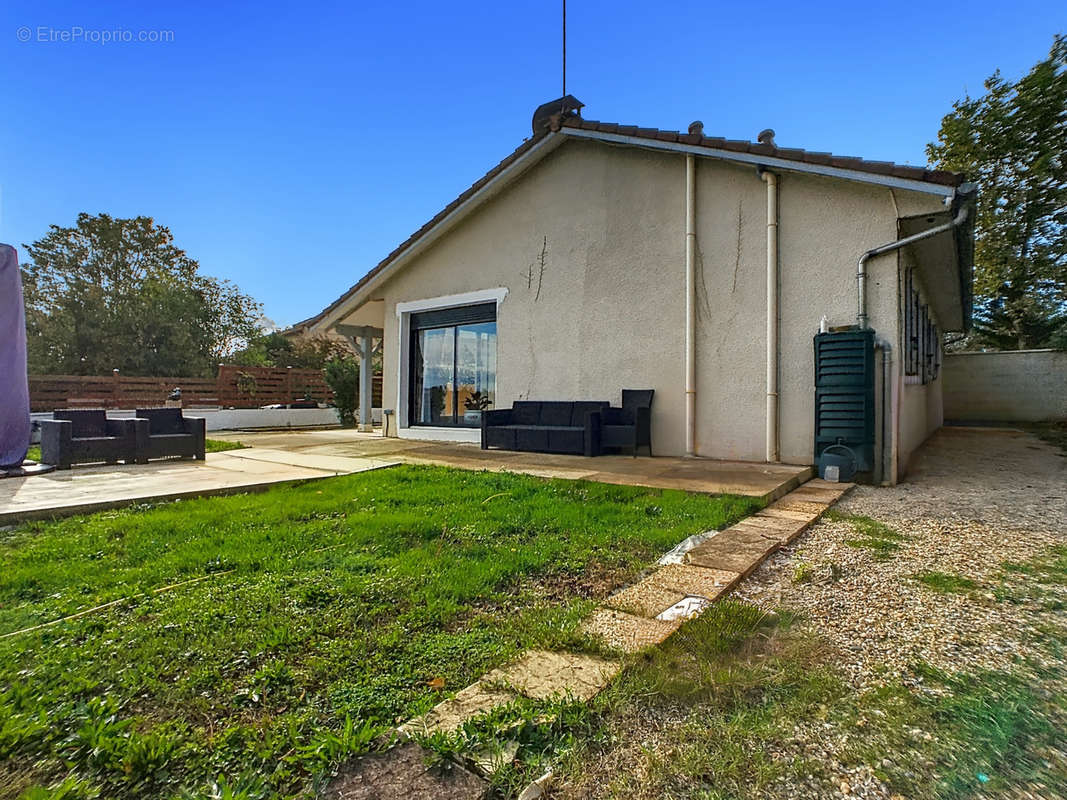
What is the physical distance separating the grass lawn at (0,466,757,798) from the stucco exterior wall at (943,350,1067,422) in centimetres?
1636

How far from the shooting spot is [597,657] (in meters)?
1.68

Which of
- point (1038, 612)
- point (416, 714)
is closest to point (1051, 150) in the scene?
point (1038, 612)

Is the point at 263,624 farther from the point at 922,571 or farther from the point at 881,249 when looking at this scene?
the point at 881,249

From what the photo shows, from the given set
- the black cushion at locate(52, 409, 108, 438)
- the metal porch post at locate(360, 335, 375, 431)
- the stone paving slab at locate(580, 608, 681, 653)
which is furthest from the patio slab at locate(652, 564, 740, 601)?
the metal porch post at locate(360, 335, 375, 431)

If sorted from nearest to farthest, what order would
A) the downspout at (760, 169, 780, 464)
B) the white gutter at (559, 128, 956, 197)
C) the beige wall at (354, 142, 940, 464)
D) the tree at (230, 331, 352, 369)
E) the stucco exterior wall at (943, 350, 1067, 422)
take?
1. the white gutter at (559, 128, 956, 197)
2. the beige wall at (354, 142, 940, 464)
3. the downspout at (760, 169, 780, 464)
4. the stucco exterior wall at (943, 350, 1067, 422)
5. the tree at (230, 331, 352, 369)

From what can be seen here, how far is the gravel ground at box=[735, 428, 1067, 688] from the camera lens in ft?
5.90

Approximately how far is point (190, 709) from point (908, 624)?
2.51m

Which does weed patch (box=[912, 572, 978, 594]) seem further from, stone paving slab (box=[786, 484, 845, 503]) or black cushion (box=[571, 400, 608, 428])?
black cushion (box=[571, 400, 608, 428])

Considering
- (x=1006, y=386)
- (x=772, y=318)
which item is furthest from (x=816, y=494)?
(x=1006, y=386)

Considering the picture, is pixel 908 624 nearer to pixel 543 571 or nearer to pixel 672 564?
pixel 672 564

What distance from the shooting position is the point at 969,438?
35.0ft

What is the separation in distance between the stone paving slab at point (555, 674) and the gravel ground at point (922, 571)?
2.63ft

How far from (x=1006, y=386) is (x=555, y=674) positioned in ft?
62.6

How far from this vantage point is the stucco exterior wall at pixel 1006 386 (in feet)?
46.6
